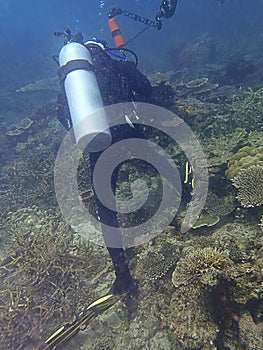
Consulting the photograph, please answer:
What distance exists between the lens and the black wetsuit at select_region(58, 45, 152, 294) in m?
3.84

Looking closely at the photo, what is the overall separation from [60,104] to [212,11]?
143ft

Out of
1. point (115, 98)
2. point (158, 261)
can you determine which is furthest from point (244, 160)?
point (115, 98)

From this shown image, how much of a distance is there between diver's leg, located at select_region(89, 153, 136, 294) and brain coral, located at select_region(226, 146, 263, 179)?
2022 mm

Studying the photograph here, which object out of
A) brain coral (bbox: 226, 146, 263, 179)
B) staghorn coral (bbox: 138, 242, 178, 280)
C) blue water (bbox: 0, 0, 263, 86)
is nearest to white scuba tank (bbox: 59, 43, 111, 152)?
staghorn coral (bbox: 138, 242, 178, 280)

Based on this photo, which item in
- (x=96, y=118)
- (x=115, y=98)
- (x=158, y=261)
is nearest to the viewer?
(x=96, y=118)

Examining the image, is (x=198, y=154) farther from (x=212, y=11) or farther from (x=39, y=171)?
(x=212, y=11)

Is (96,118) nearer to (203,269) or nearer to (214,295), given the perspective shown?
(203,269)

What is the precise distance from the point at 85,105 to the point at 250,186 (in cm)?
265

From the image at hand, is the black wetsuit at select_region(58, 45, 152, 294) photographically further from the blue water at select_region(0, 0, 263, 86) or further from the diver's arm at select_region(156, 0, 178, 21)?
the blue water at select_region(0, 0, 263, 86)

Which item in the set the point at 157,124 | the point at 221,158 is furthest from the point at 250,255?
the point at 157,124

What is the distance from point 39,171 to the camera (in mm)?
8008

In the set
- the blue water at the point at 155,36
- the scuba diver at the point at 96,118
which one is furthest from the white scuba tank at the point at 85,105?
the blue water at the point at 155,36

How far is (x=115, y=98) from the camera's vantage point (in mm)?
4418

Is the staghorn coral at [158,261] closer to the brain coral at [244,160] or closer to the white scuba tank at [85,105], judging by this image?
the brain coral at [244,160]
